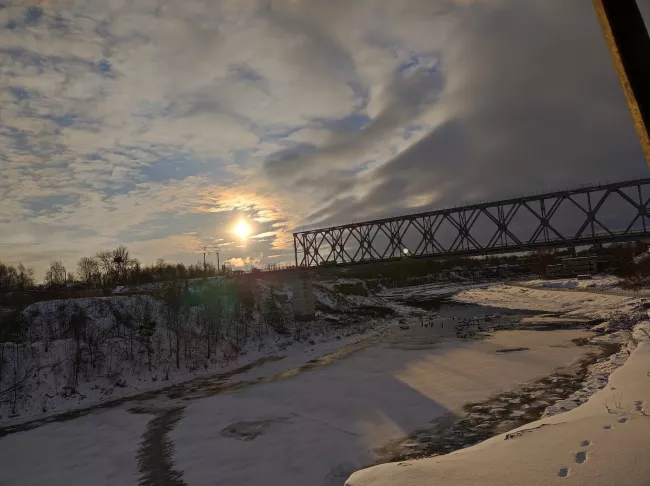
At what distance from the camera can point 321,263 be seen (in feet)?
223

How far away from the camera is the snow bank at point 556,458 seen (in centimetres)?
724

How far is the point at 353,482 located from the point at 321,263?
59.4 m

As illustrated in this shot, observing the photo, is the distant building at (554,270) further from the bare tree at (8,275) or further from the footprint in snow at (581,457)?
the bare tree at (8,275)

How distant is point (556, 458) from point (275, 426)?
10.2 metres

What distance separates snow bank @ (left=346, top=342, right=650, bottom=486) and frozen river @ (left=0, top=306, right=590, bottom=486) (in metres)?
2.86

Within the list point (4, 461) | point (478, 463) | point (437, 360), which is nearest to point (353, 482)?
point (478, 463)

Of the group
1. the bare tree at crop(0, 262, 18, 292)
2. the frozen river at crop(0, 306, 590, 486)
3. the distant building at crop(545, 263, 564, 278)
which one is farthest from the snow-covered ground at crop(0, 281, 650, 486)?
the distant building at crop(545, 263, 564, 278)

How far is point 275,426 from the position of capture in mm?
15430

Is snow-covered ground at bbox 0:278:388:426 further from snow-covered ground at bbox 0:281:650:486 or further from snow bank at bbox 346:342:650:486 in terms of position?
snow bank at bbox 346:342:650:486

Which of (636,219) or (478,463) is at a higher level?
(636,219)

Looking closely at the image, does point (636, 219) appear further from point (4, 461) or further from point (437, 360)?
point (4, 461)

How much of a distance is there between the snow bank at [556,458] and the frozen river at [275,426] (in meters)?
2.86

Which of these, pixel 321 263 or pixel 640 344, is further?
pixel 321 263

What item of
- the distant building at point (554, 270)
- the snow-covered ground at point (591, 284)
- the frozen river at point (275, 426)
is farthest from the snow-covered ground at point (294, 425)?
the distant building at point (554, 270)
